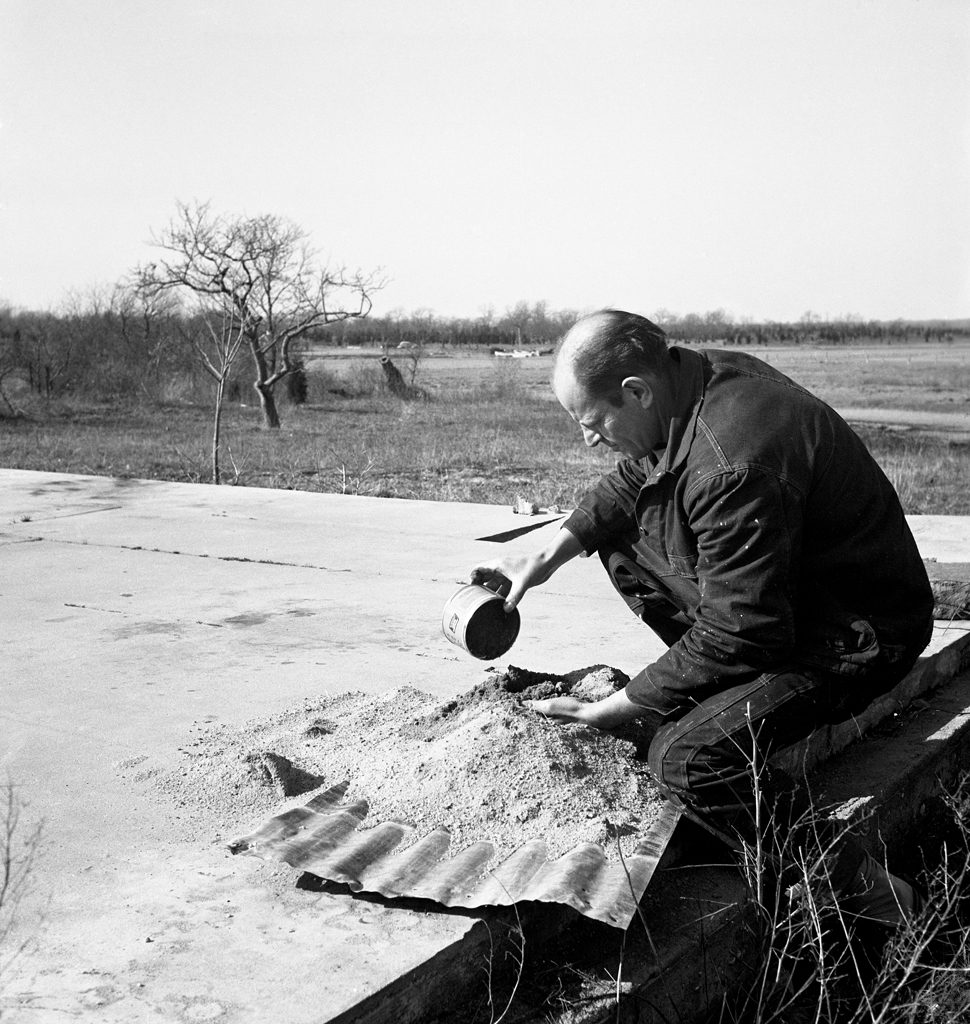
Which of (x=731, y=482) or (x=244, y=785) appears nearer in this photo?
(x=731, y=482)

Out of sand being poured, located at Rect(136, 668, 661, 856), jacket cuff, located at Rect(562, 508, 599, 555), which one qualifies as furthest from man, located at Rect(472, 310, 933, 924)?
jacket cuff, located at Rect(562, 508, 599, 555)

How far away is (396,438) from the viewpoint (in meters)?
22.8

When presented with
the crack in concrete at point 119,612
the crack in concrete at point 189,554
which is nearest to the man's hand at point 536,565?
the crack in concrete at point 119,612

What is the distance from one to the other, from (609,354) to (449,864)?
1.17 meters

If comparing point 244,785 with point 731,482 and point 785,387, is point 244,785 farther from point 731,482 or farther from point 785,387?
point 785,387

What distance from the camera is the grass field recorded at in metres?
14.3

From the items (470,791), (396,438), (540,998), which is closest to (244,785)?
(470,791)

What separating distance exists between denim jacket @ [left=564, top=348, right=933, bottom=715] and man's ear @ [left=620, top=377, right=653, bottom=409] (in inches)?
2.7

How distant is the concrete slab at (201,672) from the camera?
209cm

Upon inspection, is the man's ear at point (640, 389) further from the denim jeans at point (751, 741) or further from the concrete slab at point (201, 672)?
the concrete slab at point (201, 672)

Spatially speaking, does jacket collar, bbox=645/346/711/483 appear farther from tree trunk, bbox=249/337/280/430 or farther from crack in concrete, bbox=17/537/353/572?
tree trunk, bbox=249/337/280/430

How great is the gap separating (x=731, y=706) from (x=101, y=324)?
146 feet

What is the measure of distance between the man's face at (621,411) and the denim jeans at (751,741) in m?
0.61

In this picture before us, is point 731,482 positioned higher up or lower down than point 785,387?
lower down
